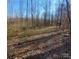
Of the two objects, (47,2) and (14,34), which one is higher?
(47,2)

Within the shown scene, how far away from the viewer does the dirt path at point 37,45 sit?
1.59 m

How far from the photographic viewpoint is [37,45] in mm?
1614

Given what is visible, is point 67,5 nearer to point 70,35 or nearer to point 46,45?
point 70,35

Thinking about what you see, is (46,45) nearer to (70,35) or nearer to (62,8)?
(70,35)

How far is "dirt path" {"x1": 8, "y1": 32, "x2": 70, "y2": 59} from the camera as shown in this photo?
62.7 inches

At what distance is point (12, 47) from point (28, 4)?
20.9 inches
